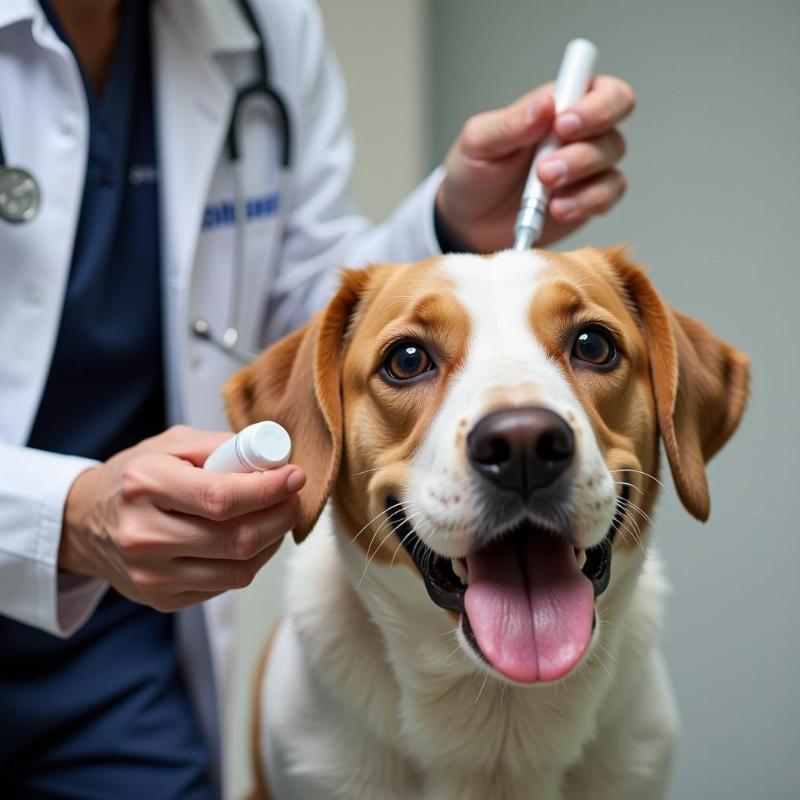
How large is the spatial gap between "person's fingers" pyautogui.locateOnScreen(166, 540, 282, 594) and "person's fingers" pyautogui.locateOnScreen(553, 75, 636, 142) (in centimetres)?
66

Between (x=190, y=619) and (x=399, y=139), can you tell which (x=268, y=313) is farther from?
(x=399, y=139)

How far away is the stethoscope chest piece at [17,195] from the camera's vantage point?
1274 mm

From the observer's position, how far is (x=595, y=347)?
1063mm

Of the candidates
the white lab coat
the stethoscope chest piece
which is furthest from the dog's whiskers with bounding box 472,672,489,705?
the stethoscope chest piece

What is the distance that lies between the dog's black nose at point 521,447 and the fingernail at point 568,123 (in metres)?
0.57

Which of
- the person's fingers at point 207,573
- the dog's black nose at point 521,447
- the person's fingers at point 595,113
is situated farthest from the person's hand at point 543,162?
the person's fingers at point 207,573

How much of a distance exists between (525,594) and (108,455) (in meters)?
0.81

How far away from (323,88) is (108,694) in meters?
1.06

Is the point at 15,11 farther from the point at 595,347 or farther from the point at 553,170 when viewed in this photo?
the point at 595,347

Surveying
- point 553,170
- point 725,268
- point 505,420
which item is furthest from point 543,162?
point 725,268

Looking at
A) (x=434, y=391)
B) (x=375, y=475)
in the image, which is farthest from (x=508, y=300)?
(x=375, y=475)

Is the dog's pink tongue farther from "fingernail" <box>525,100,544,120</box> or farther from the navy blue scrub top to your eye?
the navy blue scrub top

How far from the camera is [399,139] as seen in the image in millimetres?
2352

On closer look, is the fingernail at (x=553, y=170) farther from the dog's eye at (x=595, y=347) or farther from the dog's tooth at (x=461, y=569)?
the dog's tooth at (x=461, y=569)
